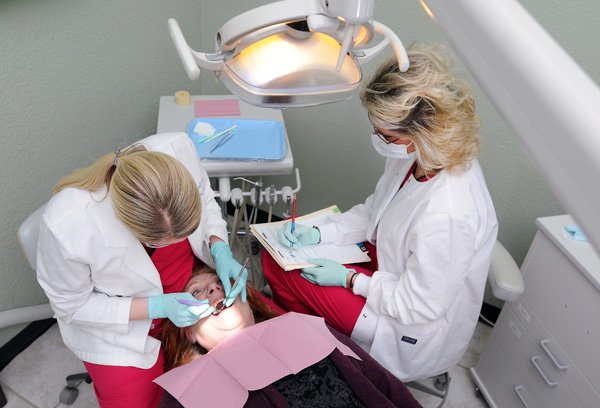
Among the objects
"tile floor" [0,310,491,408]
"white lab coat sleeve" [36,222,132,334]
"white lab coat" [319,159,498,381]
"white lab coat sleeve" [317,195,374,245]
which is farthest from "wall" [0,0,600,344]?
"white lab coat sleeve" [36,222,132,334]

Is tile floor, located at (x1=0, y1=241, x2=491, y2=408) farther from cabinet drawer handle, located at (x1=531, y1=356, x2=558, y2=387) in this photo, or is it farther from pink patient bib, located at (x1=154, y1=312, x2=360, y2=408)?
pink patient bib, located at (x1=154, y1=312, x2=360, y2=408)

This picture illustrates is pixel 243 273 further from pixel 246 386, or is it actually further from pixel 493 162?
pixel 493 162

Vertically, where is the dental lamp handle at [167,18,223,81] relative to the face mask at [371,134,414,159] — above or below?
above

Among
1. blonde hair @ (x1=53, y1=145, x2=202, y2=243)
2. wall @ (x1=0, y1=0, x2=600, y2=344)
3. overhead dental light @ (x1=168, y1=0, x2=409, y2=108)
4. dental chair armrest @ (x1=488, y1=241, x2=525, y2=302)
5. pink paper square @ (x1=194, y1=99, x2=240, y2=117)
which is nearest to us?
overhead dental light @ (x1=168, y1=0, x2=409, y2=108)

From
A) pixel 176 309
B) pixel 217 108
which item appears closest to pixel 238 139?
pixel 217 108

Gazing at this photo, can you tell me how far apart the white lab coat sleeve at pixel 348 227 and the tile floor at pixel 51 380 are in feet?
2.50

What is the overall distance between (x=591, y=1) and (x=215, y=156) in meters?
1.43

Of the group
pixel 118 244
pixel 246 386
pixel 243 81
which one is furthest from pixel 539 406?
pixel 243 81

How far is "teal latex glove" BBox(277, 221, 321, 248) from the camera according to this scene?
73.7 inches

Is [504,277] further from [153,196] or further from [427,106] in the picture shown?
[153,196]

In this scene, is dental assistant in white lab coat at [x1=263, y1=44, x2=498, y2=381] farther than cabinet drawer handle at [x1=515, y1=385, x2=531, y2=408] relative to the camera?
No

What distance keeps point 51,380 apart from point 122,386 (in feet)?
→ 2.40

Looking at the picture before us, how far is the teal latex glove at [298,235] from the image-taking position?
6.14 ft

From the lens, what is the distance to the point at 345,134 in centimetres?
240
